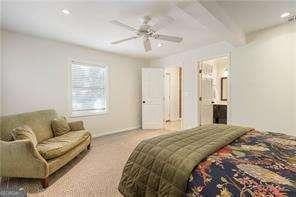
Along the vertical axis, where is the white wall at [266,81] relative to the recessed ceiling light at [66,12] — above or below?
below

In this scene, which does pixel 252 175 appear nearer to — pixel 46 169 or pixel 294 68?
pixel 46 169

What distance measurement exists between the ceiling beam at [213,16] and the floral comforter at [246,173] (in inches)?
66.3

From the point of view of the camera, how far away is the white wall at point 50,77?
3.74 meters

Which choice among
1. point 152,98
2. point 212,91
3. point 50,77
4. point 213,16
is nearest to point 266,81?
point 213,16

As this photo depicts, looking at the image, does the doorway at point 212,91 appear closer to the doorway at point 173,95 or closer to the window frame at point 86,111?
the doorway at point 173,95

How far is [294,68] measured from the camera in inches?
128

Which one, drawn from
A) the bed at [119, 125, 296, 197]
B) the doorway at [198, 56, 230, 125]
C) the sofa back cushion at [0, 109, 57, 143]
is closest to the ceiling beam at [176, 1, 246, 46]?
the doorway at [198, 56, 230, 125]

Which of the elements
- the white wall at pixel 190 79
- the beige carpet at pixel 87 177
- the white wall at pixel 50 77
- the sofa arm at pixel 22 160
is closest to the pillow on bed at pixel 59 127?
the beige carpet at pixel 87 177

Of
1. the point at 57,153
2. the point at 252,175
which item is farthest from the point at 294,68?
the point at 57,153

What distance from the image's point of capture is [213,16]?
8.39 feet

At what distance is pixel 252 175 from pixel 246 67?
10.9ft

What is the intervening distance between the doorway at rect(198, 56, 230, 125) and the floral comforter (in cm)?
330

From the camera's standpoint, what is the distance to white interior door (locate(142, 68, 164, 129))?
641 cm

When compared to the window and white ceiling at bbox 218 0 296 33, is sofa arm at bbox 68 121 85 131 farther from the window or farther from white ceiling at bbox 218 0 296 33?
white ceiling at bbox 218 0 296 33
